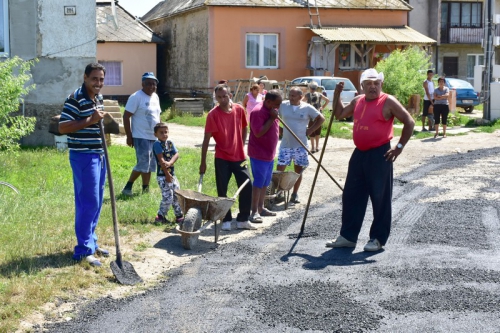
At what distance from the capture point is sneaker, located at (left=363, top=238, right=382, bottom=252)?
8.35 meters

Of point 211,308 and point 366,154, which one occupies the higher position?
point 366,154

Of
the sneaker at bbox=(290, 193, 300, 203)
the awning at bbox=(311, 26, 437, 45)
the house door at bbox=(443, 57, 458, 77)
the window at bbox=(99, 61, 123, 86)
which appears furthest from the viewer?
the house door at bbox=(443, 57, 458, 77)

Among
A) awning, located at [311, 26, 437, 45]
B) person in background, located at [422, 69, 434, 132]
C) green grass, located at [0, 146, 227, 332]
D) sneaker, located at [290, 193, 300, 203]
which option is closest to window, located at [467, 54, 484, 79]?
awning, located at [311, 26, 437, 45]

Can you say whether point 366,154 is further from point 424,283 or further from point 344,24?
point 344,24

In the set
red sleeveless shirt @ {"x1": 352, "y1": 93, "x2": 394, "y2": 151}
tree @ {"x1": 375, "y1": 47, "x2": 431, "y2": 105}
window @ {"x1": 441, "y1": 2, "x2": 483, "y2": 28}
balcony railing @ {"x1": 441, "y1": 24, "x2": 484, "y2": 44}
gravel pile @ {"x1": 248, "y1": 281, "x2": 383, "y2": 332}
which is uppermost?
window @ {"x1": 441, "y1": 2, "x2": 483, "y2": 28}

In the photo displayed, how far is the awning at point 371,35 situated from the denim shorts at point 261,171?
2138cm

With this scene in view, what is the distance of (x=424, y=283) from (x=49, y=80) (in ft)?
35.9

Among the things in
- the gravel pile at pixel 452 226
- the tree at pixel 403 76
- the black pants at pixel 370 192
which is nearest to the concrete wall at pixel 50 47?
the gravel pile at pixel 452 226

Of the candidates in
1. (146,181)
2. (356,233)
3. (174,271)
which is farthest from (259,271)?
(146,181)

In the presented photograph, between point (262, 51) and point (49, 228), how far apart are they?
2407cm

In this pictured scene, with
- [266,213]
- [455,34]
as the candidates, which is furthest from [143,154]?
[455,34]

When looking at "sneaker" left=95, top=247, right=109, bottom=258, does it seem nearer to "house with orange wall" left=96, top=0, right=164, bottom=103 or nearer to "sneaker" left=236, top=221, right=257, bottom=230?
"sneaker" left=236, top=221, right=257, bottom=230

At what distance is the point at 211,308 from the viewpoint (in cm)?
634

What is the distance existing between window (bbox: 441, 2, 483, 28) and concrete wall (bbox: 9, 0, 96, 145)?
33.0 m
